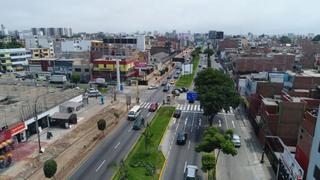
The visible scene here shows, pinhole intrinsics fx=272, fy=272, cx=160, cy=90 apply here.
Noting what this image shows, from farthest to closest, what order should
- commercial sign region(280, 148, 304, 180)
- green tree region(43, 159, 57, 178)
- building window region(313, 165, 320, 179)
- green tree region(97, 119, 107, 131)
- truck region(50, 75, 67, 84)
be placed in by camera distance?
truck region(50, 75, 67, 84)
green tree region(97, 119, 107, 131)
green tree region(43, 159, 57, 178)
commercial sign region(280, 148, 304, 180)
building window region(313, 165, 320, 179)

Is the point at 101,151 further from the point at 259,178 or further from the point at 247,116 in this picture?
the point at 247,116

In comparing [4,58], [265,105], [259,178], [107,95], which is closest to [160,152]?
[259,178]

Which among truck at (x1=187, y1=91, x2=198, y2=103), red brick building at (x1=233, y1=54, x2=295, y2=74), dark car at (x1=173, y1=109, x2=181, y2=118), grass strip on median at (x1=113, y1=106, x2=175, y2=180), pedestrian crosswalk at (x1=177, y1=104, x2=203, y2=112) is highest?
red brick building at (x1=233, y1=54, x2=295, y2=74)

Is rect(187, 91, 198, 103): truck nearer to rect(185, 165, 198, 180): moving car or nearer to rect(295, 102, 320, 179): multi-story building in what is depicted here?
rect(185, 165, 198, 180): moving car

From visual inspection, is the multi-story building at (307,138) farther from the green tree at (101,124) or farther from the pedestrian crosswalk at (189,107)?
the pedestrian crosswalk at (189,107)

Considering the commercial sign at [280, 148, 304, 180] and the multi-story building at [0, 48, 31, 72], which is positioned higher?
the multi-story building at [0, 48, 31, 72]

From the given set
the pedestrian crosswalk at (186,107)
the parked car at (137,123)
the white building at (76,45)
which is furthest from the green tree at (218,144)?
the white building at (76,45)

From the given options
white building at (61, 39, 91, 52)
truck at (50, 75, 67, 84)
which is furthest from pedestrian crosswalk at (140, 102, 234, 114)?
white building at (61, 39, 91, 52)
